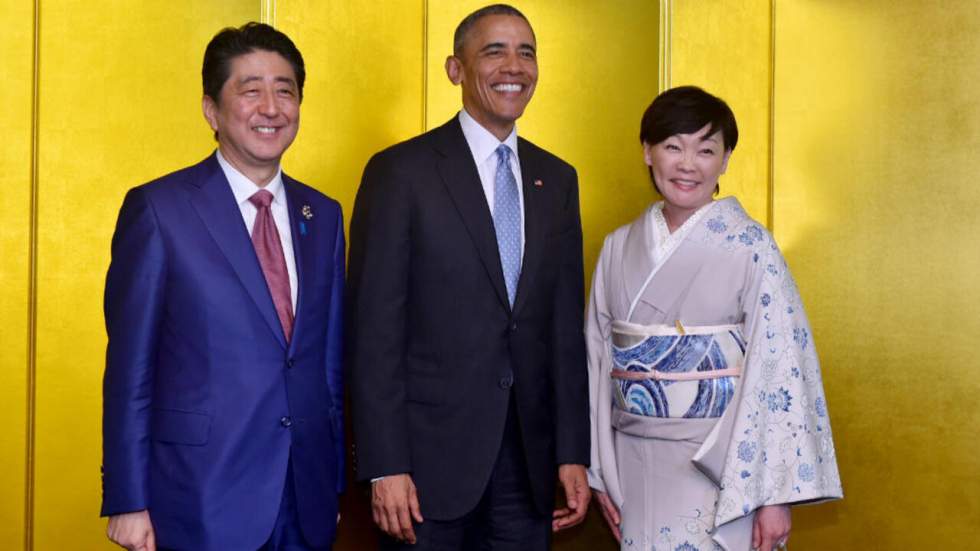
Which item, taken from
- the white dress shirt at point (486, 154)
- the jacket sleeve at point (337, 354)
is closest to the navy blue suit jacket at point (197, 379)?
the jacket sleeve at point (337, 354)

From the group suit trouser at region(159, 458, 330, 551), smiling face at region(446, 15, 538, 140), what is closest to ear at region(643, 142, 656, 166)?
smiling face at region(446, 15, 538, 140)

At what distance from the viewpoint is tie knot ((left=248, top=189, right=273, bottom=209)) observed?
2.10 metres

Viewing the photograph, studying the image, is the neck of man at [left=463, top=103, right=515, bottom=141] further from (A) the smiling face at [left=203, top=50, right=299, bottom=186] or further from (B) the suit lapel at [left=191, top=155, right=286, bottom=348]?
(B) the suit lapel at [left=191, top=155, right=286, bottom=348]

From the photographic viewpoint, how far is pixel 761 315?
233cm

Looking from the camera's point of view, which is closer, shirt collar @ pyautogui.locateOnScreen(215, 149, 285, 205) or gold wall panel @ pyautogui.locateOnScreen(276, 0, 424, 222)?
shirt collar @ pyautogui.locateOnScreen(215, 149, 285, 205)

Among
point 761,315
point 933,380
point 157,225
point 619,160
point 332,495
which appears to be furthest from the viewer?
point 619,160

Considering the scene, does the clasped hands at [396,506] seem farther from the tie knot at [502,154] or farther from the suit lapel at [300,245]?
the tie knot at [502,154]

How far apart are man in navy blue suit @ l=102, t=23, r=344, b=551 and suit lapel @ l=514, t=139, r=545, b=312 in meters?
0.47

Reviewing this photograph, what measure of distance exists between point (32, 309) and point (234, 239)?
130cm

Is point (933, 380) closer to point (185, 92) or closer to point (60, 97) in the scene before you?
point (185, 92)

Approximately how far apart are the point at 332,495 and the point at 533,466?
1.57ft

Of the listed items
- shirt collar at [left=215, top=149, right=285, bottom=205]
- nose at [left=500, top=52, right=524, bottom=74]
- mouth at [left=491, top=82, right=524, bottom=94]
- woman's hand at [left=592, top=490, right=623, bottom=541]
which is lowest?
woman's hand at [left=592, top=490, right=623, bottom=541]

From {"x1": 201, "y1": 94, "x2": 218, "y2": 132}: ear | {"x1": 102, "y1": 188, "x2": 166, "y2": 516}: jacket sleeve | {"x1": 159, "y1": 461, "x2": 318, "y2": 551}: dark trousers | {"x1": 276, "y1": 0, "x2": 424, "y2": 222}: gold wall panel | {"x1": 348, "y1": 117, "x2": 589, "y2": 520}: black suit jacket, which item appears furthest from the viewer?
{"x1": 276, "y1": 0, "x2": 424, "y2": 222}: gold wall panel

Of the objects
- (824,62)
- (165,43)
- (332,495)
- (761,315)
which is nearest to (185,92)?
(165,43)
